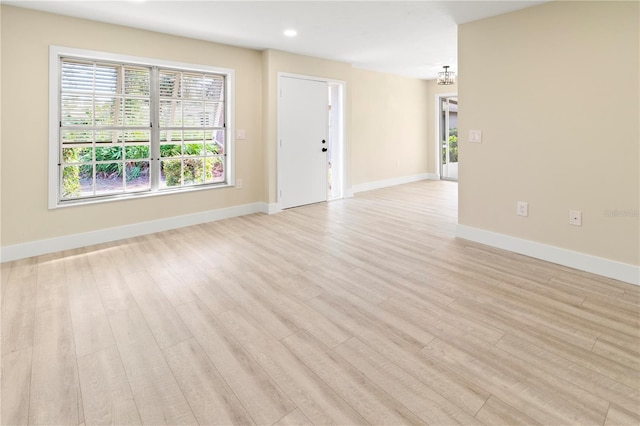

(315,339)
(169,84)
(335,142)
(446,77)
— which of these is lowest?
(315,339)

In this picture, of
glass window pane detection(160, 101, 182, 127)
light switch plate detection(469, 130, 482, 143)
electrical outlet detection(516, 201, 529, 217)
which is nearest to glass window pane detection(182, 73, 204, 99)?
glass window pane detection(160, 101, 182, 127)

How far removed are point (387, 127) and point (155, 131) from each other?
4.99 m

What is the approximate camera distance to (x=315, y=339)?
2062 millimetres

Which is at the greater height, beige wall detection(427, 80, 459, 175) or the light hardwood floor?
beige wall detection(427, 80, 459, 175)

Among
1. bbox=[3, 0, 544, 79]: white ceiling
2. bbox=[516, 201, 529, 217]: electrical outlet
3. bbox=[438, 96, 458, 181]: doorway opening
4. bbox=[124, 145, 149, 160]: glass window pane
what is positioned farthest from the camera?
bbox=[438, 96, 458, 181]: doorway opening

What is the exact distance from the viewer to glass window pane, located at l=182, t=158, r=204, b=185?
4.81m

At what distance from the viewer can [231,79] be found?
16.3ft

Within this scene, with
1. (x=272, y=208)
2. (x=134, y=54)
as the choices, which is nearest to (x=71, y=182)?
(x=134, y=54)

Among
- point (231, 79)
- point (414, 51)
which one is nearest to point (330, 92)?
point (414, 51)

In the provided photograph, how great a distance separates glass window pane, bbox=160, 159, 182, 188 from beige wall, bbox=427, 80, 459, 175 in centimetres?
626

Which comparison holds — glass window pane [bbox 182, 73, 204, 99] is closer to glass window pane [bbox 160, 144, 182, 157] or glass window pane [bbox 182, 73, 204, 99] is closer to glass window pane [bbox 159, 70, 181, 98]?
glass window pane [bbox 159, 70, 181, 98]

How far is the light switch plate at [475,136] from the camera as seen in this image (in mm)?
3787

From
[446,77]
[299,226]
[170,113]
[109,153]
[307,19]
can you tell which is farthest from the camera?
[446,77]

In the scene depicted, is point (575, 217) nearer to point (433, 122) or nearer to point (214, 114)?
point (214, 114)
